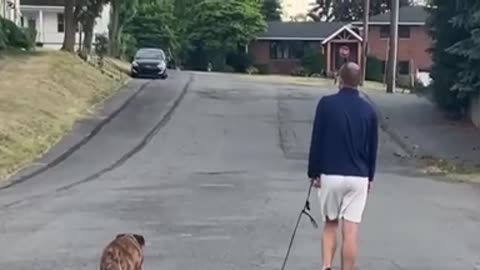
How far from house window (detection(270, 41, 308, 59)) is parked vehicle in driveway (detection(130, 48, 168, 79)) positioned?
38.4m

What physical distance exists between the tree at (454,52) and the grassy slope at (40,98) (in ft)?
34.7

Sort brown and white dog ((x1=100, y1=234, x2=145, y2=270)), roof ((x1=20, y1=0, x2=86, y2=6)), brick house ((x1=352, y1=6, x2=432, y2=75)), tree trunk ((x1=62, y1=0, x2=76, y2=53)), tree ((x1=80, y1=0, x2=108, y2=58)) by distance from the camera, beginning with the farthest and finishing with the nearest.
→ brick house ((x1=352, y1=6, x2=432, y2=75))
roof ((x1=20, y1=0, x2=86, y2=6))
tree ((x1=80, y1=0, x2=108, y2=58))
tree trunk ((x1=62, y1=0, x2=76, y2=53))
brown and white dog ((x1=100, y1=234, x2=145, y2=270))

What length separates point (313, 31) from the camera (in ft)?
312

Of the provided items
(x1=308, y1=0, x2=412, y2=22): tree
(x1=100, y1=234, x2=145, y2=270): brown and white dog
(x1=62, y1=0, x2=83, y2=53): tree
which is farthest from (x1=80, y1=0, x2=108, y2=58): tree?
(x1=308, y1=0, x2=412, y2=22): tree

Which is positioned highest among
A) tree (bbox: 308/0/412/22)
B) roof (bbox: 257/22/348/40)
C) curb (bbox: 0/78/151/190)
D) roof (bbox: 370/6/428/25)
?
tree (bbox: 308/0/412/22)

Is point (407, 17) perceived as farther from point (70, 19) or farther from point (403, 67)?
point (70, 19)

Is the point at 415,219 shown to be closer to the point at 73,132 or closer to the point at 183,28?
the point at 73,132

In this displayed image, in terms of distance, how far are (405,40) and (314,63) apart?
8194 millimetres

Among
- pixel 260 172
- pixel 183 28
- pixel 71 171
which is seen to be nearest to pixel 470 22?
pixel 260 172

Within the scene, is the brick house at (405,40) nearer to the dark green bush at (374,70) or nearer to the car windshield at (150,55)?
the dark green bush at (374,70)

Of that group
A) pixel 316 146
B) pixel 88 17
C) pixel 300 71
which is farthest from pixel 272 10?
pixel 316 146

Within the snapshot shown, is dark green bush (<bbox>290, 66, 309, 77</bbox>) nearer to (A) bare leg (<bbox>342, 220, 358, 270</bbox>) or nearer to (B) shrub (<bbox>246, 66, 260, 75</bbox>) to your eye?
(B) shrub (<bbox>246, 66, 260, 75</bbox>)

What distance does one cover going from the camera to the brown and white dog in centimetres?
657

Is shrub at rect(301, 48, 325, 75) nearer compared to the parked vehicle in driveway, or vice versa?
the parked vehicle in driveway
